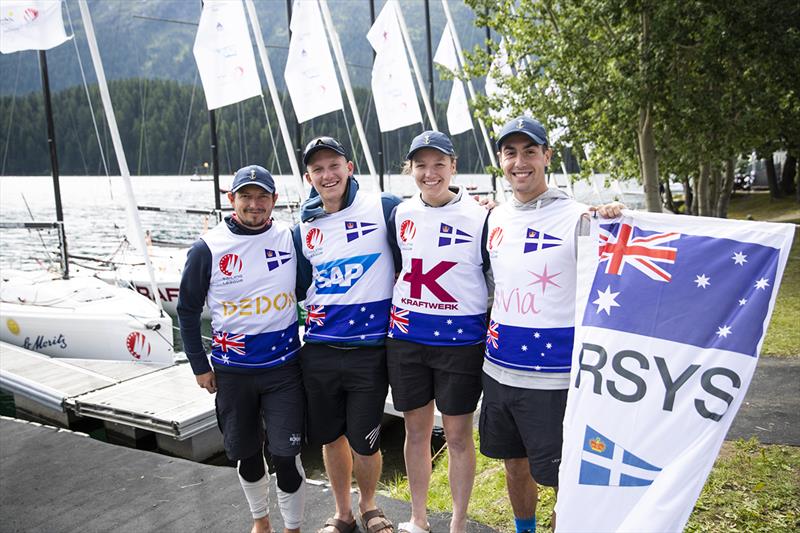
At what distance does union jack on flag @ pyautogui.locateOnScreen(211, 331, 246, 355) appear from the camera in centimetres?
345

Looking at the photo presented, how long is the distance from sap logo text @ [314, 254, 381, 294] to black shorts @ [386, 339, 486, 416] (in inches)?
15.6

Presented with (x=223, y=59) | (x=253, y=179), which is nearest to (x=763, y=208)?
(x=223, y=59)

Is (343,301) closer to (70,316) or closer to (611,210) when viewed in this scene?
(611,210)

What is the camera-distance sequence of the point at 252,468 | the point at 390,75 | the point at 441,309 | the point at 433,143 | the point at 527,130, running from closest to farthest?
the point at 527,130
the point at 441,309
the point at 433,143
the point at 252,468
the point at 390,75

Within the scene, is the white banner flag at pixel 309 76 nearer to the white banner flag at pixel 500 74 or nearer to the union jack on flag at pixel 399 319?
the white banner flag at pixel 500 74

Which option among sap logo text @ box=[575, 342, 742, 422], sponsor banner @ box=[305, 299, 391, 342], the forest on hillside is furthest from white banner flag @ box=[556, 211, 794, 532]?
the forest on hillside

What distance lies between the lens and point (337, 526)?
12.1 ft

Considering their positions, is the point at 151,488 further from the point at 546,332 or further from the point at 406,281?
the point at 546,332

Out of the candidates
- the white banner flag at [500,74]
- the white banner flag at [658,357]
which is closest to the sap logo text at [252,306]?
the white banner flag at [658,357]

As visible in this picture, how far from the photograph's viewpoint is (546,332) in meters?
2.94

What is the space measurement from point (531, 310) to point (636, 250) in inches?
21.8

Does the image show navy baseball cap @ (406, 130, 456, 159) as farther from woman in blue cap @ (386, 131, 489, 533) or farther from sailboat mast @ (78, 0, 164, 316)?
sailboat mast @ (78, 0, 164, 316)

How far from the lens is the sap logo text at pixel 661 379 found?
2.50 meters

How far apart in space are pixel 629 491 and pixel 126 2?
21534cm
